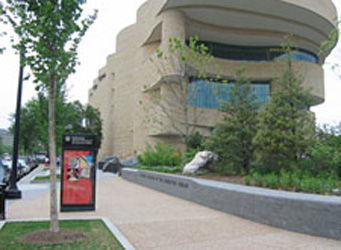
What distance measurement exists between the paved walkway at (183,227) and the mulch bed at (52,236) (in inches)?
41.4

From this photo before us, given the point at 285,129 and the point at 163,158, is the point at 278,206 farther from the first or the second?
the point at 163,158

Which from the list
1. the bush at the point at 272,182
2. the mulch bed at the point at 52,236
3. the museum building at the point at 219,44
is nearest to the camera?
the mulch bed at the point at 52,236

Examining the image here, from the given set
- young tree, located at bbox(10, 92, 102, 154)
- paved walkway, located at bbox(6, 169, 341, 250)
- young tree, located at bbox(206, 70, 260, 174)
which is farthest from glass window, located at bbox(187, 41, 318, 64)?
paved walkway, located at bbox(6, 169, 341, 250)

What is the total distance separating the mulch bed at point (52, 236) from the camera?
A: 6.50 metres

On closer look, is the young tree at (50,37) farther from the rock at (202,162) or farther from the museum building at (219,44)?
the museum building at (219,44)


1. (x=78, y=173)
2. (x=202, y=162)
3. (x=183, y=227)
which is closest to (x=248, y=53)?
(x=202, y=162)

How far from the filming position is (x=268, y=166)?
1309 centimetres

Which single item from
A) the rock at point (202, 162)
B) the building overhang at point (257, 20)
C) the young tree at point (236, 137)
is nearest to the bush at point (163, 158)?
the rock at point (202, 162)

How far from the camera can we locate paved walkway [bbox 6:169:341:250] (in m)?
6.61

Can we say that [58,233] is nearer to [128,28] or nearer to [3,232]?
[3,232]

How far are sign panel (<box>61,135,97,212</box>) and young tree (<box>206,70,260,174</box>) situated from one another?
685 cm

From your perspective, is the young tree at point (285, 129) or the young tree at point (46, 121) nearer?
the young tree at point (285, 129)

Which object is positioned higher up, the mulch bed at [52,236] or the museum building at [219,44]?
the museum building at [219,44]

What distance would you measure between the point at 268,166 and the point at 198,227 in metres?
5.88
